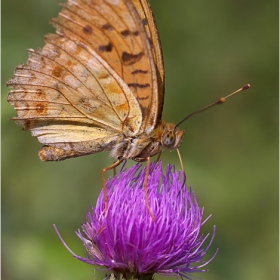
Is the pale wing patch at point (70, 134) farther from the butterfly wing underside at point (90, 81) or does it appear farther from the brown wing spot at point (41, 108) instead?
the brown wing spot at point (41, 108)

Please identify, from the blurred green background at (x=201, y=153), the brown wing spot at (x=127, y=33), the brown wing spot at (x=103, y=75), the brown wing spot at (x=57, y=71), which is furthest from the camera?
the blurred green background at (x=201, y=153)

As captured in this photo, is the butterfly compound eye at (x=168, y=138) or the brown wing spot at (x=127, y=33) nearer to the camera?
the brown wing spot at (x=127, y=33)

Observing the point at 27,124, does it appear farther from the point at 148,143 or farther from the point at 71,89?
the point at 148,143

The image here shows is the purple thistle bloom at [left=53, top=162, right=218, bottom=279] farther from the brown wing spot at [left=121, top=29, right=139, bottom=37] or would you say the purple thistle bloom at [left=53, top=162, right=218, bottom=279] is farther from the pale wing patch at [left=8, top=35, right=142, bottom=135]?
the brown wing spot at [left=121, top=29, right=139, bottom=37]

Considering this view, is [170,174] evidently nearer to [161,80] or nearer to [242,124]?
[161,80]

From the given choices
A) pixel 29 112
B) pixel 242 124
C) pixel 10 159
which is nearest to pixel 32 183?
pixel 10 159

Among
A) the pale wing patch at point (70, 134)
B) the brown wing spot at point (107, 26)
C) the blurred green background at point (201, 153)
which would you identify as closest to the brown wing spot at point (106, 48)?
the brown wing spot at point (107, 26)

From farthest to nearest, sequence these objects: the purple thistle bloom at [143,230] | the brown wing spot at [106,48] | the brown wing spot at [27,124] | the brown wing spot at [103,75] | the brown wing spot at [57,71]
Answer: the brown wing spot at [27,124] → the brown wing spot at [57,71] → the brown wing spot at [103,75] → the brown wing spot at [106,48] → the purple thistle bloom at [143,230]

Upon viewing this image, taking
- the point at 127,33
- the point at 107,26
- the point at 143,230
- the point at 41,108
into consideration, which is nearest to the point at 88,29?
the point at 107,26
